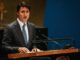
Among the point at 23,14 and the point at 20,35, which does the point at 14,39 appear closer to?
the point at 20,35

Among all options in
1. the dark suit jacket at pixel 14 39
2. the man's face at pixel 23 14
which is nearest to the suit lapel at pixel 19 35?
the dark suit jacket at pixel 14 39

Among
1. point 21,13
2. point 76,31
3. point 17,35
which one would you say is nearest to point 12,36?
point 17,35

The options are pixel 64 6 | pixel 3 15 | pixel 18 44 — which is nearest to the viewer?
pixel 18 44

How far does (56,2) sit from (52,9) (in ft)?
0.58

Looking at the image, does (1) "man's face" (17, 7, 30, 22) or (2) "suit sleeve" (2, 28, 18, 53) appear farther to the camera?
(1) "man's face" (17, 7, 30, 22)

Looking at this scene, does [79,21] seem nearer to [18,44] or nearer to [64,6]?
[64,6]

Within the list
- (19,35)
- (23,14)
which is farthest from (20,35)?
(23,14)

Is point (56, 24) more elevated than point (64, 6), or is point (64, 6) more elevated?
point (64, 6)

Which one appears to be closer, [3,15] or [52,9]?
[3,15]

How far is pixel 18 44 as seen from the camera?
314cm

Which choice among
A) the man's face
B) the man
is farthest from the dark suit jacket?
the man's face

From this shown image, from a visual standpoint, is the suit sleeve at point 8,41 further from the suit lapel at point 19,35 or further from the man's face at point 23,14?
the man's face at point 23,14

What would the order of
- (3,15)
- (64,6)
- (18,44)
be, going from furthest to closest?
(64,6) < (3,15) < (18,44)

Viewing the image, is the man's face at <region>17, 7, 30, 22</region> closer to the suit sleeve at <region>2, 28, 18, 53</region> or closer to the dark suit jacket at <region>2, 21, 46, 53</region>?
the dark suit jacket at <region>2, 21, 46, 53</region>
